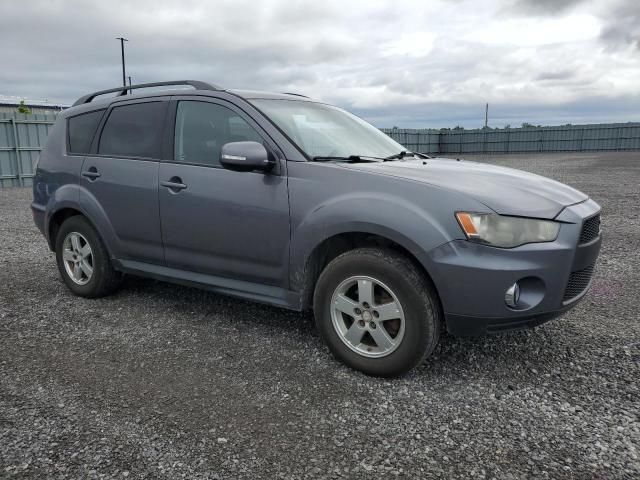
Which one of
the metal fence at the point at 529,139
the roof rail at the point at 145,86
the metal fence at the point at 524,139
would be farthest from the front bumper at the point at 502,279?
the metal fence at the point at 529,139

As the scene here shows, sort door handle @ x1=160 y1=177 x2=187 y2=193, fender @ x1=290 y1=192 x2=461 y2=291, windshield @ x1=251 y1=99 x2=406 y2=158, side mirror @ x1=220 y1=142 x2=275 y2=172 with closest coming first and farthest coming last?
fender @ x1=290 y1=192 x2=461 y2=291
side mirror @ x1=220 y1=142 x2=275 y2=172
windshield @ x1=251 y1=99 x2=406 y2=158
door handle @ x1=160 y1=177 x2=187 y2=193

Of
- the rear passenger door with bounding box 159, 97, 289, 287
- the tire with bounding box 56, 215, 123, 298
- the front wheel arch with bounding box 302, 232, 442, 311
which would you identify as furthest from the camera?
the tire with bounding box 56, 215, 123, 298

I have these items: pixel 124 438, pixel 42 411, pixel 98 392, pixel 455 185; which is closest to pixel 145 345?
pixel 98 392

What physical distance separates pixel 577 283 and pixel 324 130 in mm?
1976

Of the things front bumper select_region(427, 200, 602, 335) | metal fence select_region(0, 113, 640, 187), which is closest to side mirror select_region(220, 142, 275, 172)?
front bumper select_region(427, 200, 602, 335)

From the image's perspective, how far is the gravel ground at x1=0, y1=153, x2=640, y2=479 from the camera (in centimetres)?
236

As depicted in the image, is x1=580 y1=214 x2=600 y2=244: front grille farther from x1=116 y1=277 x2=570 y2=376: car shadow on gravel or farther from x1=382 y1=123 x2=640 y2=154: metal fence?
x1=382 y1=123 x2=640 y2=154: metal fence

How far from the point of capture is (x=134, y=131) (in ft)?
13.9

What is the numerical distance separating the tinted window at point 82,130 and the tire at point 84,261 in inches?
23.9

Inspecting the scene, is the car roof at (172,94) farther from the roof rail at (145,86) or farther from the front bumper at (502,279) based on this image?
the front bumper at (502,279)

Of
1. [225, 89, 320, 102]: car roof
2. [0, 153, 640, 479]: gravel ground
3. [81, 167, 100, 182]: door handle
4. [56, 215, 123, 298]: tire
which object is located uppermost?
[225, 89, 320, 102]: car roof

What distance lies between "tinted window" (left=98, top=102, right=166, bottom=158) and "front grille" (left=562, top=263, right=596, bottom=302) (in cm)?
298

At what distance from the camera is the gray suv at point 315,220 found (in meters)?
2.83

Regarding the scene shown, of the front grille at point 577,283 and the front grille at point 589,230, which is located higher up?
the front grille at point 589,230
